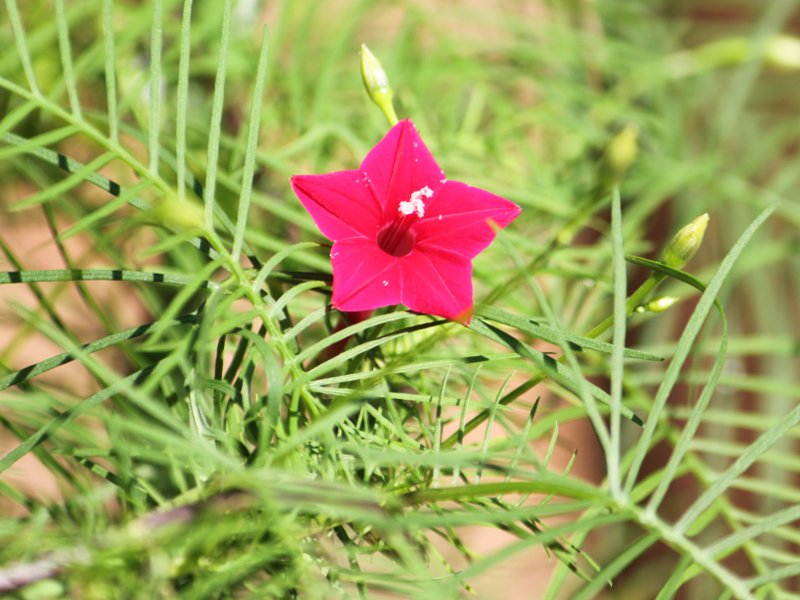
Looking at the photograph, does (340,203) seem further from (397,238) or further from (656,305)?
(656,305)

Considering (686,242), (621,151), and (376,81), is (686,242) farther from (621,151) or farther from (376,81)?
(376,81)

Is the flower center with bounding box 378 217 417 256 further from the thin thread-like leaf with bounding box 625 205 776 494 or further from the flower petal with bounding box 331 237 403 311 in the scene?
the thin thread-like leaf with bounding box 625 205 776 494

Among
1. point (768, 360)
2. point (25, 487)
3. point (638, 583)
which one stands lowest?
point (638, 583)

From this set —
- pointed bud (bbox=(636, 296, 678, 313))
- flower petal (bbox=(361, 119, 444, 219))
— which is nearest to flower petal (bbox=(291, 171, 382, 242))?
flower petal (bbox=(361, 119, 444, 219))

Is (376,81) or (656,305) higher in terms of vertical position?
(376,81)

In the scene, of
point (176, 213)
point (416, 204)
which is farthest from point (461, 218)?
point (176, 213)

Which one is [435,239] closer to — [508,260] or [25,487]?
[508,260]

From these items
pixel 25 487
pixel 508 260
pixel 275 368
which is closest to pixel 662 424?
pixel 508 260
